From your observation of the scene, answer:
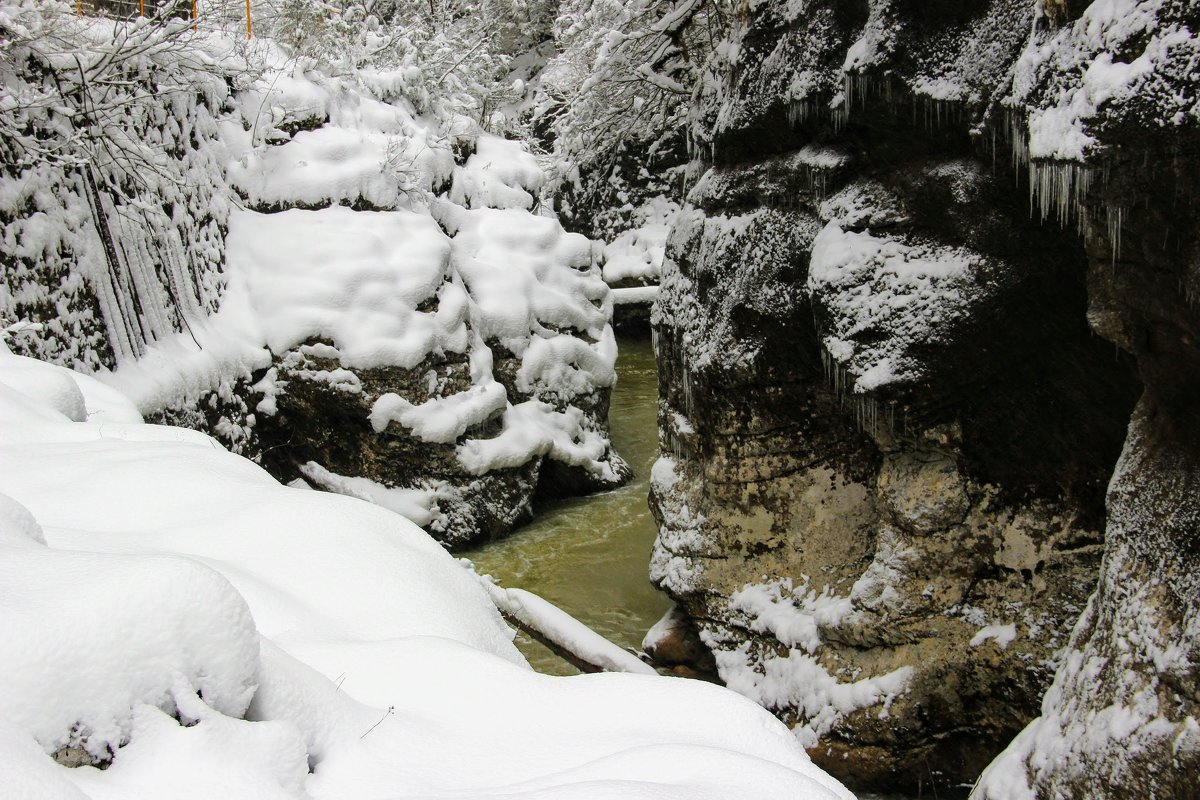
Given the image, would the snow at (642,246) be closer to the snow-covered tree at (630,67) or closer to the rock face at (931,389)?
the snow-covered tree at (630,67)

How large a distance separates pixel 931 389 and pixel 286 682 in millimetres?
3741

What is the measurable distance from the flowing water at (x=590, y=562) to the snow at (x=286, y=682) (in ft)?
11.9

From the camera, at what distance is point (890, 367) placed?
4.86m

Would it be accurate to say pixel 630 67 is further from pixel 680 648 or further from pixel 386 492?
pixel 680 648

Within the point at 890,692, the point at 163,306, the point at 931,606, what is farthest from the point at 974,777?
the point at 163,306

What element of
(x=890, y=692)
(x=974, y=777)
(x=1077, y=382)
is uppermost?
(x=1077, y=382)

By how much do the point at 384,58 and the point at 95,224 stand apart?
7.60m

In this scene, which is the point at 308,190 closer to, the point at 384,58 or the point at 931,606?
the point at 384,58

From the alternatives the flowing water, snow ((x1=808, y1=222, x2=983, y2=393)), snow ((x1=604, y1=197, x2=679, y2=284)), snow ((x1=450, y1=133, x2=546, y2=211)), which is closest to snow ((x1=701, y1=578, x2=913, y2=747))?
the flowing water

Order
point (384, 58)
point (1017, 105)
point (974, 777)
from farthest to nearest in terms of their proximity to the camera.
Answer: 1. point (384, 58)
2. point (974, 777)
3. point (1017, 105)

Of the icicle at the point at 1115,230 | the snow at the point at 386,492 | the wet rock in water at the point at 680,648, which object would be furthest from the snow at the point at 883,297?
the snow at the point at 386,492

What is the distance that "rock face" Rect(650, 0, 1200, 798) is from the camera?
3.48m

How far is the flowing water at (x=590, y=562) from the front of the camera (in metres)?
7.17

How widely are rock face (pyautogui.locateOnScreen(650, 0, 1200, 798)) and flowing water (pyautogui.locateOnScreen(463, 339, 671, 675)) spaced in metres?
0.99
